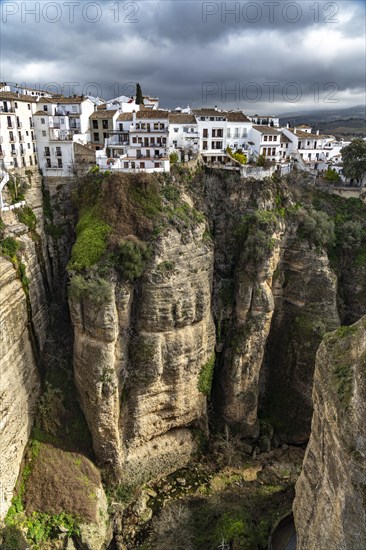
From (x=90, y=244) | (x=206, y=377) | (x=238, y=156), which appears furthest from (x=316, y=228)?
(x=90, y=244)

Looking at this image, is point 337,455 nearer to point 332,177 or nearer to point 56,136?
point 332,177

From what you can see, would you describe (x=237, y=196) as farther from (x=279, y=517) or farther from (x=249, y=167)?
(x=279, y=517)

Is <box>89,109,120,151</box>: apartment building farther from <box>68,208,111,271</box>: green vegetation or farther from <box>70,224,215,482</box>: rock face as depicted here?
<box>70,224,215,482</box>: rock face

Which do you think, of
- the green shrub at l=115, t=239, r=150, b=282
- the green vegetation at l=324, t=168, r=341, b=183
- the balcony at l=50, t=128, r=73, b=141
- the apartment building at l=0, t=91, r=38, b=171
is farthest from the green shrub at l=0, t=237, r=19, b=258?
the green vegetation at l=324, t=168, r=341, b=183

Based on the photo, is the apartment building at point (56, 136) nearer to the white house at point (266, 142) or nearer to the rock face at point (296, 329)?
the white house at point (266, 142)

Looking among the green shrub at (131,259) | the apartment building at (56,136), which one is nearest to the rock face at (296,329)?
the green shrub at (131,259)

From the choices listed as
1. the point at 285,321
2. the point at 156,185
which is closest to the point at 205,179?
the point at 156,185
